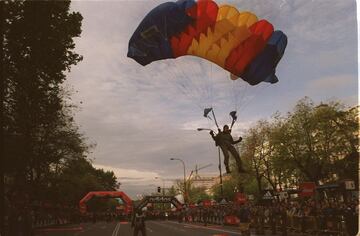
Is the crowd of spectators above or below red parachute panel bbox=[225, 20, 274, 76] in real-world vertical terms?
below

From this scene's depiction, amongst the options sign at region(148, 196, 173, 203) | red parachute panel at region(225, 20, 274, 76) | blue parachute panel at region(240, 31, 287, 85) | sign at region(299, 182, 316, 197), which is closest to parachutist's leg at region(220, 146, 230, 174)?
blue parachute panel at region(240, 31, 287, 85)

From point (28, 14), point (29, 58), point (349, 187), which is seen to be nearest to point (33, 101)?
point (29, 58)

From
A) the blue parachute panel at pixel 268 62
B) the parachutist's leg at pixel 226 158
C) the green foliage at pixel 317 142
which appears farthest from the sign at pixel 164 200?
the parachutist's leg at pixel 226 158

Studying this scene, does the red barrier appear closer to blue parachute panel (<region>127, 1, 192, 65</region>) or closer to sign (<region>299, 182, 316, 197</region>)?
sign (<region>299, 182, 316, 197</region>)

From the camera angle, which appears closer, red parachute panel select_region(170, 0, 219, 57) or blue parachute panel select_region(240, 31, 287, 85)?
red parachute panel select_region(170, 0, 219, 57)

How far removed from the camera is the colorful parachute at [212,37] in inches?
717

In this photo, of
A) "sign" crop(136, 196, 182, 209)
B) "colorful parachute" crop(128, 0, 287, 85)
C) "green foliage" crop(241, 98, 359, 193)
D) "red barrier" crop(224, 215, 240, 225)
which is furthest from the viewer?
"sign" crop(136, 196, 182, 209)

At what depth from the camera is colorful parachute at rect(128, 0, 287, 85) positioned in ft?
59.8

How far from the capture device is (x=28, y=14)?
25.7 metres

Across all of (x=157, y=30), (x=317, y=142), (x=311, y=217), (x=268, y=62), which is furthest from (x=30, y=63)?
(x=317, y=142)

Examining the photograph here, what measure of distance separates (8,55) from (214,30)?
12977mm

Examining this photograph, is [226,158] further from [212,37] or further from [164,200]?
[164,200]

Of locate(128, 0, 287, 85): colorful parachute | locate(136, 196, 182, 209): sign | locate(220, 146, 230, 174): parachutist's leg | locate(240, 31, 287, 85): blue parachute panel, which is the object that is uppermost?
locate(128, 0, 287, 85): colorful parachute

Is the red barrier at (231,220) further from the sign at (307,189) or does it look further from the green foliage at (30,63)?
the green foliage at (30,63)
